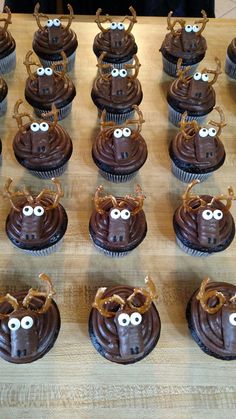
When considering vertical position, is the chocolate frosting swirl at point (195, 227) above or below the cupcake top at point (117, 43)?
below

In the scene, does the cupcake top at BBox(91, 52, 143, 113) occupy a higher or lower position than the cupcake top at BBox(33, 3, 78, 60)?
lower

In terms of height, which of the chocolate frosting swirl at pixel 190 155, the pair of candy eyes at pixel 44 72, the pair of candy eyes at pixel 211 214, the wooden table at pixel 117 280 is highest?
the pair of candy eyes at pixel 44 72

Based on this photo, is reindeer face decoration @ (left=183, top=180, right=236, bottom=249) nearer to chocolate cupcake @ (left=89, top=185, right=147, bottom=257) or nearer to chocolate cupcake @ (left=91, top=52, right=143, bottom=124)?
chocolate cupcake @ (left=89, top=185, right=147, bottom=257)

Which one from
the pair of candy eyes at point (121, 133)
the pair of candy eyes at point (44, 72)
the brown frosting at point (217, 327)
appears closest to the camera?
the brown frosting at point (217, 327)

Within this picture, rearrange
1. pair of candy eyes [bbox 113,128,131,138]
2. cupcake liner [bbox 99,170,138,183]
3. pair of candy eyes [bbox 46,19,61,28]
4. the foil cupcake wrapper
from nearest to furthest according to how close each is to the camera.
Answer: the foil cupcake wrapper < pair of candy eyes [bbox 113,128,131,138] < cupcake liner [bbox 99,170,138,183] < pair of candy eyes [bbox 46,19,61,28]

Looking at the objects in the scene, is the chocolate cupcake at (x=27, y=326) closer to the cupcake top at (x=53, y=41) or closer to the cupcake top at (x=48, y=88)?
the cupcake top at (x=48, y=88)

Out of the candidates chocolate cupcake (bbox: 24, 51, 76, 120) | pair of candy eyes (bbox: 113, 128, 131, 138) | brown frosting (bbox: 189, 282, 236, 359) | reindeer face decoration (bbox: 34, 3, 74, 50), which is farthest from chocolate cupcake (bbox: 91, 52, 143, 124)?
brown frosting (bbox: 189, 282, 236, 359)

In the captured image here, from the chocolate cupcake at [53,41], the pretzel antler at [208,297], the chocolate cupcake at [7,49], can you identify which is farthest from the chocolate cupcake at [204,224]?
the chocolate cupcake at [7,49]
